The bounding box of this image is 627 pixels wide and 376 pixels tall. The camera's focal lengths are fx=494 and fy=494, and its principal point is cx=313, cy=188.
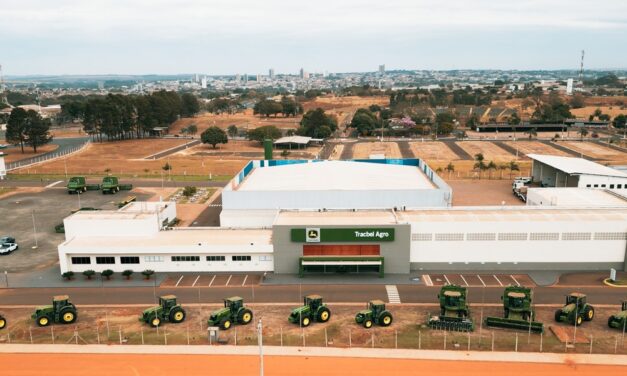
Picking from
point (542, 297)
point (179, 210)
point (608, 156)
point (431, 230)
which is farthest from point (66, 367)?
point (608, 156)

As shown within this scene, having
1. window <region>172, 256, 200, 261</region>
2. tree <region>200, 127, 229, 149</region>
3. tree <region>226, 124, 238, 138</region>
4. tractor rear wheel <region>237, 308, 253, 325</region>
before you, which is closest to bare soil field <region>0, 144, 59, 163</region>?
tree <region>200, 127, 229, 149</region>

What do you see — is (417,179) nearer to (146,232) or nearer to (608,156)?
(146,232)

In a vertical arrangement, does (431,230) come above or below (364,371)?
above

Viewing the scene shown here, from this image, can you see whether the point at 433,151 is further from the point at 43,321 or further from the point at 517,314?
the point at 43,321

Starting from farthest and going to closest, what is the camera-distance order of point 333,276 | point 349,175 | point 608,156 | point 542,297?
1. point 608,156
2. point 349,175
3. point 333,276
4. point 542,297

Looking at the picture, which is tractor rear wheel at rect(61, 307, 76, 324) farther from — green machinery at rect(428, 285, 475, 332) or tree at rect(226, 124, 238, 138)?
tree at rect(226, 124, 238, 138)

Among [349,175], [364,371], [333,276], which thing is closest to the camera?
[364,371]
